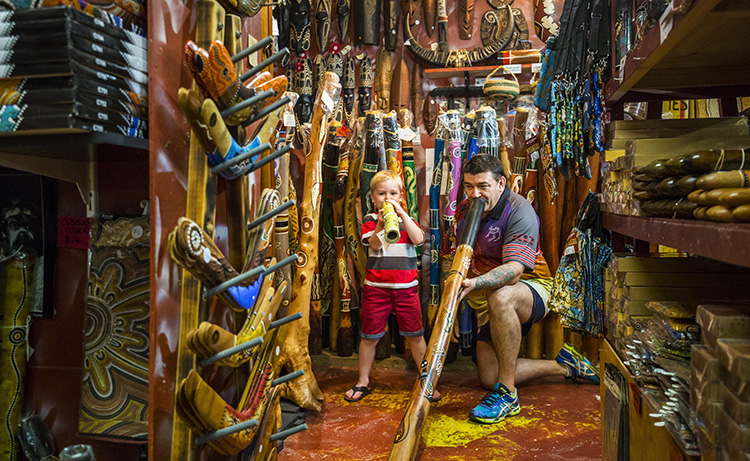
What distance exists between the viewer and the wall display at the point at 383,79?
14.7ft

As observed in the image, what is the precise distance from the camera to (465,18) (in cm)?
446

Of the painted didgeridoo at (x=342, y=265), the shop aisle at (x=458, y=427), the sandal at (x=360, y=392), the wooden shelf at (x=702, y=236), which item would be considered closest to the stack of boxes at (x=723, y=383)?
the wooden shelf at (x=702, y=236)

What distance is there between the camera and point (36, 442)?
5.50 feet

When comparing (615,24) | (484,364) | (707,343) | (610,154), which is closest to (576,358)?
(484,364)

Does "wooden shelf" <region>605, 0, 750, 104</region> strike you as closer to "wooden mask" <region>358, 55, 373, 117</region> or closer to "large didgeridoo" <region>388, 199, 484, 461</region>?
"large didgeridoo" <region>388, 199, 484, 461</region>

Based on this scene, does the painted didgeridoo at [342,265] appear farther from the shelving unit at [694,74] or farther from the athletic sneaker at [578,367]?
the shelving unit at [694,74]

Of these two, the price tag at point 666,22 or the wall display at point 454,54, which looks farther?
the wall display at point 454,54

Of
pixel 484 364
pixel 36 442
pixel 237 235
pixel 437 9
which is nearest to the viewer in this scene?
pixel 237 235

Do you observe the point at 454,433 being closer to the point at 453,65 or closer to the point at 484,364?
the point at 484,364

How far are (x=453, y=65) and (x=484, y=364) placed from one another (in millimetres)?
2338

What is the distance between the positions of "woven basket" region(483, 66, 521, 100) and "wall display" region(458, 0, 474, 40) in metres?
0.60

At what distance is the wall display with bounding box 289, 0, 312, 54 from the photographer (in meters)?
4.57

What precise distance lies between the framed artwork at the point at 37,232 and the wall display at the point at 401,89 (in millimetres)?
3149

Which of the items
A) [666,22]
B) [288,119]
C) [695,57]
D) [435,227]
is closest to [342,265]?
[435,227]
